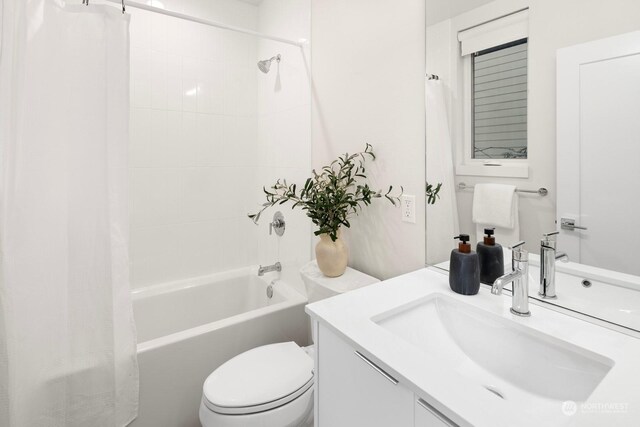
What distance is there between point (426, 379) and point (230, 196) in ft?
6.69

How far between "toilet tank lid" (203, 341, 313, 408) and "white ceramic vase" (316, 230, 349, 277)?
0.36 metres

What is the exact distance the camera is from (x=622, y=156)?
0.78m

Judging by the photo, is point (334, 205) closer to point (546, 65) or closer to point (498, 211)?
point (498, 211)

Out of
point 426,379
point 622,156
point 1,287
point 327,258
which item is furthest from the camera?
point 327,258

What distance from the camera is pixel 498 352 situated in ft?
2.79

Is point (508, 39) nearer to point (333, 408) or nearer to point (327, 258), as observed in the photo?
point (327, 258)

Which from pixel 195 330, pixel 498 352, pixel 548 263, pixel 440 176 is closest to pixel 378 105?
pixel 440 176

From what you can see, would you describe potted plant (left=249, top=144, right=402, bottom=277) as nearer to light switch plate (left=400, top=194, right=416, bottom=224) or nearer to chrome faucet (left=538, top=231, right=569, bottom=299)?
light switch plate (left=400, top=194, right=416, bottom=224)

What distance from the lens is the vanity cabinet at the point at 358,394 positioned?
62 centimetres

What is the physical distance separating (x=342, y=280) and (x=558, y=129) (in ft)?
3.09

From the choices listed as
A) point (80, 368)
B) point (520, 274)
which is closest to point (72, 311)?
point (80, 368)

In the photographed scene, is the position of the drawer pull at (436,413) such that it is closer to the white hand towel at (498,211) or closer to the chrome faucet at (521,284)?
the chrome faucet at (521,284)

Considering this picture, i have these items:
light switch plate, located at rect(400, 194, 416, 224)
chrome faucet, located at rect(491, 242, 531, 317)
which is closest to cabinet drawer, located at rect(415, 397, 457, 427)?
chrome faucet, located at rect(491, 242, 531, 317)

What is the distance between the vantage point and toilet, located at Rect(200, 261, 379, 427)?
1.12m
